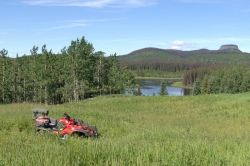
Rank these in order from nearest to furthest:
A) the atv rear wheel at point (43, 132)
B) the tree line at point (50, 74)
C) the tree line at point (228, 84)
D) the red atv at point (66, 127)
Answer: the atv rear wheel at point (43, 132) → the red atv at point (66, 127) → the tree line at point (50, 74) → the tree line at point (228, 84)

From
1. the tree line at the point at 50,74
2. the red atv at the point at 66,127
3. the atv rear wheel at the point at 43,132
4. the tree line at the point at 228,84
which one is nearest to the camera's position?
the atv rear wheel at the point at 43,132

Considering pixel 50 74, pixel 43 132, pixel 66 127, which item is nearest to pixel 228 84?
pixel 50 74

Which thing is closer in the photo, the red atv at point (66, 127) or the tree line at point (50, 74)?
the red atv at point (66, 127)

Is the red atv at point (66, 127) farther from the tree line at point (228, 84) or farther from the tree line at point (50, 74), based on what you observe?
the tree line at point (228, 84)

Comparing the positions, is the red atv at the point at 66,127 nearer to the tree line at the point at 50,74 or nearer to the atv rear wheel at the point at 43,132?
the atv rear wheel at the point at 43,132

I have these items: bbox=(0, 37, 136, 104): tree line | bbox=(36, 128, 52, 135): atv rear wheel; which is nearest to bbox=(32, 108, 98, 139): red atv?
bbox=(36, 128, 52, 135): atv rear wheel

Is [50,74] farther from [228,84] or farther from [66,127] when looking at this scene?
[228,84]

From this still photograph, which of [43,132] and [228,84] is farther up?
[43,132]

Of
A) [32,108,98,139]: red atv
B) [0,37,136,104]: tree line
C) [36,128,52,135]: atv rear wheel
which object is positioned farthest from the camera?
[0,37,136,104]: tree line

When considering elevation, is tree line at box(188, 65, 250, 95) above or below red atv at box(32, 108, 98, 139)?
below

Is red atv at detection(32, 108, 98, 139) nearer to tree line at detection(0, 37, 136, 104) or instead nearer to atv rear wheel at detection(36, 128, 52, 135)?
atv rear wheel at detection(36, 128, 52, 135)

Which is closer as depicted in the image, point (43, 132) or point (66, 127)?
point (43, 132)

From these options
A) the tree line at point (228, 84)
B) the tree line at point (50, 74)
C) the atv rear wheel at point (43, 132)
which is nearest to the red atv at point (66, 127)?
the atv rear wheel at point (43, 132)

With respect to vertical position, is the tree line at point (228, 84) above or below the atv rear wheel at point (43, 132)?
below
